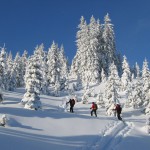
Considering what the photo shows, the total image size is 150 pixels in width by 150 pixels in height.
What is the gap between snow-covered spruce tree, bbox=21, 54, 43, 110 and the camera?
4212 cm

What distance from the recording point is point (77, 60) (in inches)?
4156

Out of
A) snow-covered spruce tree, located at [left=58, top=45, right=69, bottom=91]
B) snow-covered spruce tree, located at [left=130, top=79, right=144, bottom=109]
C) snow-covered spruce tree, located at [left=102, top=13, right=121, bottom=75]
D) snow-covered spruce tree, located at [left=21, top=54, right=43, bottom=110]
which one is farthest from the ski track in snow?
snow-covered spruce tree, located at [left=102, top=13, right=121, bottom=75]

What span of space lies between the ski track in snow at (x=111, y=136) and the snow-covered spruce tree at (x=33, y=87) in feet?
36.6

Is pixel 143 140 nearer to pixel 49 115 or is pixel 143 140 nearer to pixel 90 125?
pixel 90 125

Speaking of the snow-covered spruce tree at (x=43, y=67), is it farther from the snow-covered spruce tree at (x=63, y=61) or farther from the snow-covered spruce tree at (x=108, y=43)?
the snow-covered spruce tree at (x=108, y=43)

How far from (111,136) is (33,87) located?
1774 cm


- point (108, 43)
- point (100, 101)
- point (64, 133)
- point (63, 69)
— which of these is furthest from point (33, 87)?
point (63, 69)

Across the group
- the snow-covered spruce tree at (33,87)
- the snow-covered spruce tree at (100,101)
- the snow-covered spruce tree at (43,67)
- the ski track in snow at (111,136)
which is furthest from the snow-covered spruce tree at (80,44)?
the ski track in snow at (111,136)

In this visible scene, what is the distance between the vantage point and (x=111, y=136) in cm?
2873

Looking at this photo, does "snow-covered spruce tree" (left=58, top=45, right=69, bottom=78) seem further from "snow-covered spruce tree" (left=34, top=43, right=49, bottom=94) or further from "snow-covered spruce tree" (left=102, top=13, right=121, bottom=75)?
"snow-covered spruce tree" (left=102, top=13, right=121, bottom=75)

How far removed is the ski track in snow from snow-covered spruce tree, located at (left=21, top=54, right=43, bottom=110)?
11151 millimetres

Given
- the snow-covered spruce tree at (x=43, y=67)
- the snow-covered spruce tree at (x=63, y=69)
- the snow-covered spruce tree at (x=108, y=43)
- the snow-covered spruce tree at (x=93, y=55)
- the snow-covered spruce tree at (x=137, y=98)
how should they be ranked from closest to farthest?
the snow-covered spruce tree at (x=137, y=98), the snow-covered spruce tree at (x=43, y=67), the snow-covered spruce tree at (x=63, y=69), the snow-covered spruce tree at (x=93, y=55), the snow-covered spruce tree at (x=108, y=43)

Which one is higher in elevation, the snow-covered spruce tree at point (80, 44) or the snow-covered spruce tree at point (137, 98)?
the snow-covered spruce tree at point (80, 44)

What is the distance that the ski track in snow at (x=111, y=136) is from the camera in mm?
24438
